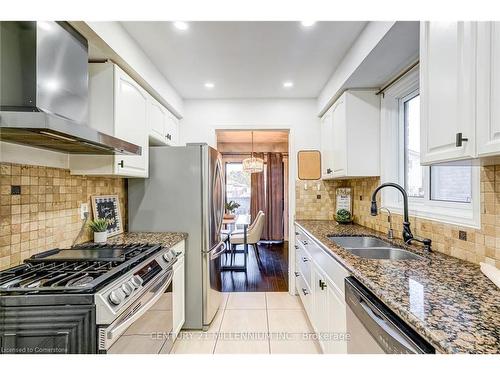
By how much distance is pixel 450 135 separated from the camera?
3.56 ft

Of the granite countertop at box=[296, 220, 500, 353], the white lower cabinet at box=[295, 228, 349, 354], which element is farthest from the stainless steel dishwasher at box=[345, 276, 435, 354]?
the white lower cabinet at box=[295, 228, 349, 354]

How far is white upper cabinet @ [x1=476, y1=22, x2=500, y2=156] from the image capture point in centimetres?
88

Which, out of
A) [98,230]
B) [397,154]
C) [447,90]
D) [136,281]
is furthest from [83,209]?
[397,154]

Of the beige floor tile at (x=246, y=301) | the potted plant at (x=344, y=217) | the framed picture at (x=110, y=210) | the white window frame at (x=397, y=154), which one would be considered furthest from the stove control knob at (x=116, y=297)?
the potted plant at (x=344, y=217)

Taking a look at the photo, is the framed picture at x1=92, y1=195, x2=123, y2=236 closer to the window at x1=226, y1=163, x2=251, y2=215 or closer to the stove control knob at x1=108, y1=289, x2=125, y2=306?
the stove control knob at x1=108, y1=289, x2=125, y2=306

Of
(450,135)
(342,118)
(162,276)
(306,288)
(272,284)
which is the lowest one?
(272,284)

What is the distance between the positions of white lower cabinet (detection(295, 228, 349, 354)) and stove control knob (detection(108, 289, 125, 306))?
1102 millimetres

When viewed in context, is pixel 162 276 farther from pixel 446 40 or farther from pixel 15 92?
pixel 446 40

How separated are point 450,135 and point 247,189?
575cm

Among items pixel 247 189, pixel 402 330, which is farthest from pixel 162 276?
pixel 247 189

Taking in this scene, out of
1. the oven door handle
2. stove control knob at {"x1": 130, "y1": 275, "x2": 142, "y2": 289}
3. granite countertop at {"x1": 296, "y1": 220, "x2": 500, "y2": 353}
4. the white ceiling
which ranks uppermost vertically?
the white ceiling

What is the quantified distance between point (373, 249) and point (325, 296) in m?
0.48

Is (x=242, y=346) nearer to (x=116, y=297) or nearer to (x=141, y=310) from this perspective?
(x=141, y=310)
